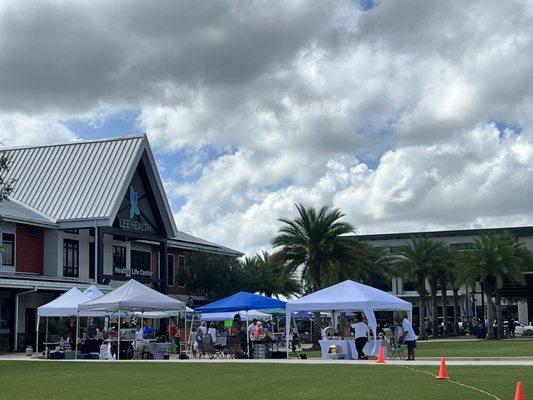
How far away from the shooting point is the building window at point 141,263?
5463cm

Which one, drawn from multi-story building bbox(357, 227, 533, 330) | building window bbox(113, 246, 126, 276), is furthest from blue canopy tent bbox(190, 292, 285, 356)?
multi-story building bbox(357, 227, 533, 330)

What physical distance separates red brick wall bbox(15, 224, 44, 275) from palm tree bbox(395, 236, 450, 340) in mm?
28253

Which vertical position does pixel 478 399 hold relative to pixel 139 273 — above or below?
below

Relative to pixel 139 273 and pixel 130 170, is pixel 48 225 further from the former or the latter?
pixel 139 273

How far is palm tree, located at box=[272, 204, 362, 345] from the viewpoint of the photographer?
4631 cm

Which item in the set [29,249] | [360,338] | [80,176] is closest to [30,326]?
[29,249]

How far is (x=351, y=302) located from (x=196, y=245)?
34.1m

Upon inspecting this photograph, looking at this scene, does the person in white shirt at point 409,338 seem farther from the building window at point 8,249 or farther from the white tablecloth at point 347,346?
the building window at point 8,249

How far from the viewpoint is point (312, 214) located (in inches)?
1838

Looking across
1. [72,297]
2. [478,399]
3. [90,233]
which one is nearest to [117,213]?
Answer: [90,233]

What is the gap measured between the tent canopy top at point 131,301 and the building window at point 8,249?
1368 cm

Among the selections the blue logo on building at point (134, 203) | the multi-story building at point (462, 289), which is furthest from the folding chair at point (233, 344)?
the multi-story building at point (462, 289)

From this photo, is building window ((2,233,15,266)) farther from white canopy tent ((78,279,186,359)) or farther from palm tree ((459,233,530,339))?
palm tree ((459,233,530,339))

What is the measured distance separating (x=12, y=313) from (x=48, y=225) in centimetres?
555
